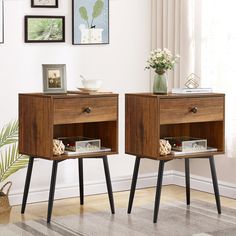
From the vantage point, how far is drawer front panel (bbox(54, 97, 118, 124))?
15.4 ft

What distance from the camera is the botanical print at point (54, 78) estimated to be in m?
4.89

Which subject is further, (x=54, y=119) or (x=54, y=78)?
(x=54, y=78)

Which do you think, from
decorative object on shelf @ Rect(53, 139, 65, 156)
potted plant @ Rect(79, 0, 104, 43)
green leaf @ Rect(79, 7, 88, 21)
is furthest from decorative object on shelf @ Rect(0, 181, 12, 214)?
green leaf @ Rect(79, 7, 88, 21)

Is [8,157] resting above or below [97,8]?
below

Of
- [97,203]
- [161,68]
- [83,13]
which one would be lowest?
[97,203]

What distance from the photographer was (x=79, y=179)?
213 inches

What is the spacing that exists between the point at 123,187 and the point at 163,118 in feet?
4.45

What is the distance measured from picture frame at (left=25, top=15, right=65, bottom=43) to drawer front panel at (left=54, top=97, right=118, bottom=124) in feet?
2.82

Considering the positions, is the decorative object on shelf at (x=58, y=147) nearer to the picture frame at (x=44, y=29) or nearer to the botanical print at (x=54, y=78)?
the botanical print at (x=54, y=78)

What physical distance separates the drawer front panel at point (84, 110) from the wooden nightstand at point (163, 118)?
0.15m

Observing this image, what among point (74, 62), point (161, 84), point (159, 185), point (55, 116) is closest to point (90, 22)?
point (74, 62)

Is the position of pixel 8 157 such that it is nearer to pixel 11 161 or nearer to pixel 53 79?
pixel 11 161

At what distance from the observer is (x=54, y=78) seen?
4902mm

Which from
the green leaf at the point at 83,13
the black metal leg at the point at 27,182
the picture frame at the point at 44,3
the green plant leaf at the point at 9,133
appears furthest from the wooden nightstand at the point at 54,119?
the green leaf at the point at 83,13
